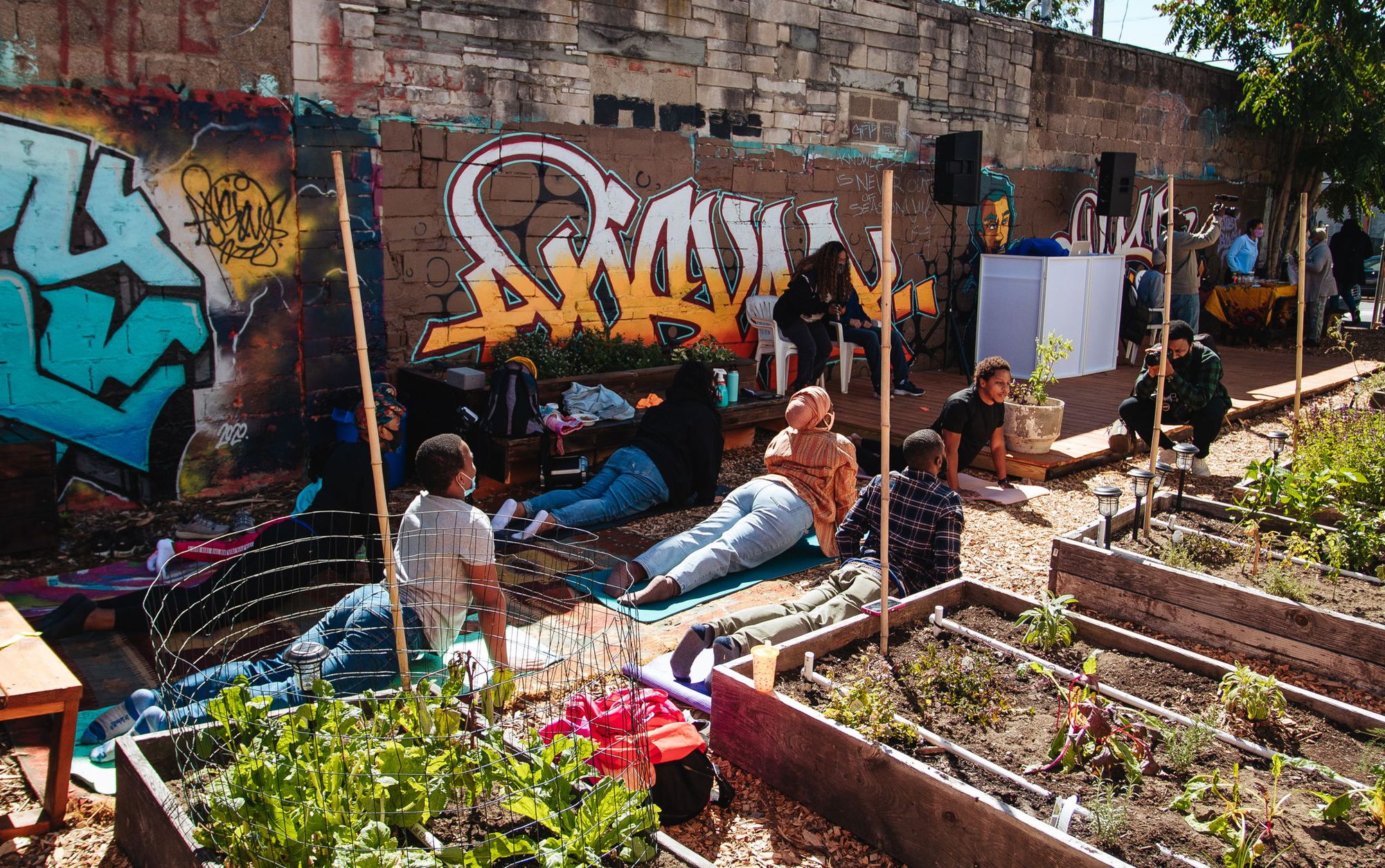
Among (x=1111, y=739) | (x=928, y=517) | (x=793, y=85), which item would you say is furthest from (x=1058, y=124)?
(x=1111, y=739)

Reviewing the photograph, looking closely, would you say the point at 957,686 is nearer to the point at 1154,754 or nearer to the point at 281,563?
the point at 1154,754

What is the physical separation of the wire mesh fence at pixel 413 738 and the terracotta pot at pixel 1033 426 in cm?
441

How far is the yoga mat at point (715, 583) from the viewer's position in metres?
5.56

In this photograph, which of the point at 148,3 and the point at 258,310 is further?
the point at 258,310

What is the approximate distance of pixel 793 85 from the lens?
34.7 ft

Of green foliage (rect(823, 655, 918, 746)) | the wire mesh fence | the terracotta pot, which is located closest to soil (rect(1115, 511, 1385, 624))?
the terracotta pot

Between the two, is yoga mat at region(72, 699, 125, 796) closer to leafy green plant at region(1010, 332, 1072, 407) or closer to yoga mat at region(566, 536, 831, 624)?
yoga mat at region(566, 536, 831, 624)

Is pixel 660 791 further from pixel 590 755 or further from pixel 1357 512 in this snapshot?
pixel 1357 512

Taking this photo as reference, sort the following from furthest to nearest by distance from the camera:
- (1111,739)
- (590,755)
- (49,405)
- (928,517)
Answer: (49,405), (928,517), (1111,739), (590,755)

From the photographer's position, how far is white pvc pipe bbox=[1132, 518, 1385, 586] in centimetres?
519

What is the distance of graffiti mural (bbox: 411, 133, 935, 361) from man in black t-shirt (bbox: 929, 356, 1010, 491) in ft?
10.2

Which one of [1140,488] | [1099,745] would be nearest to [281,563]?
[1099,745]

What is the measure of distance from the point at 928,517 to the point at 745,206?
5856 millimetres

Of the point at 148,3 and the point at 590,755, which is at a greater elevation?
the point at 148,3
